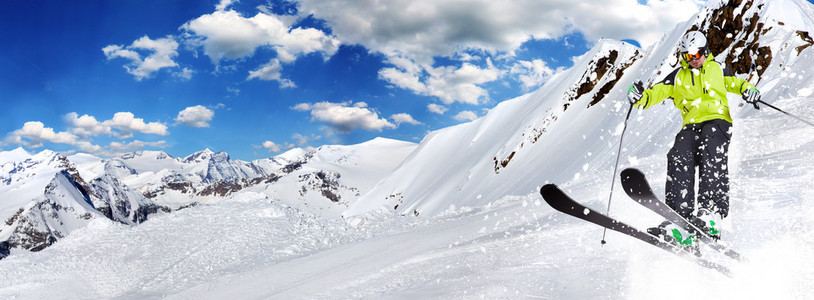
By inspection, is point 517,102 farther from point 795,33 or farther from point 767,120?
point 767,120

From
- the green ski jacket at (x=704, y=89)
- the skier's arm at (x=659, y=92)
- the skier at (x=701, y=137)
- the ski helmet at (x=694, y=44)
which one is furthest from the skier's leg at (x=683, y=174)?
the ski helmet at (x=694, y=44)

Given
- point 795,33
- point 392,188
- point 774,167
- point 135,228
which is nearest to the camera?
point 774,167

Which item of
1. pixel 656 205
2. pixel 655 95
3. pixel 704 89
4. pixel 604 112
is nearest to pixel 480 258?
pixel 656 205

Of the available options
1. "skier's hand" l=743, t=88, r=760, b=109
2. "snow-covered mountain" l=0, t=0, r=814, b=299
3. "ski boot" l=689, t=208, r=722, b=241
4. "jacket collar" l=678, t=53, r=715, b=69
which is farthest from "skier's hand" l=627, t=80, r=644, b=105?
"snow-covered mountain" l=0, t=0, r=814, b=299

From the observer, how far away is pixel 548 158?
121 ft

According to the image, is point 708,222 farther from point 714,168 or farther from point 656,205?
point 714,168

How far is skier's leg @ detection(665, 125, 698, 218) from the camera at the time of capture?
5336 mm

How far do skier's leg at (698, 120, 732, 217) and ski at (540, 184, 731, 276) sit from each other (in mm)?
808

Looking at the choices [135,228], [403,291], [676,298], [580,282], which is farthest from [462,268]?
[135,228]

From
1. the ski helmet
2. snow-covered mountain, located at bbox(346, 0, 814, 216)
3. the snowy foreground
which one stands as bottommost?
the snowy foreground

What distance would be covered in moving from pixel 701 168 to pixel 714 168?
0.15 metres

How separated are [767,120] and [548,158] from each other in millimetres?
25721

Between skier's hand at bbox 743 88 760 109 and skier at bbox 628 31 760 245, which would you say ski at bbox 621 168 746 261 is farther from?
skier's hand at bbox 743 88 760 109

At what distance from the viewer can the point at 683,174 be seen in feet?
17.9
